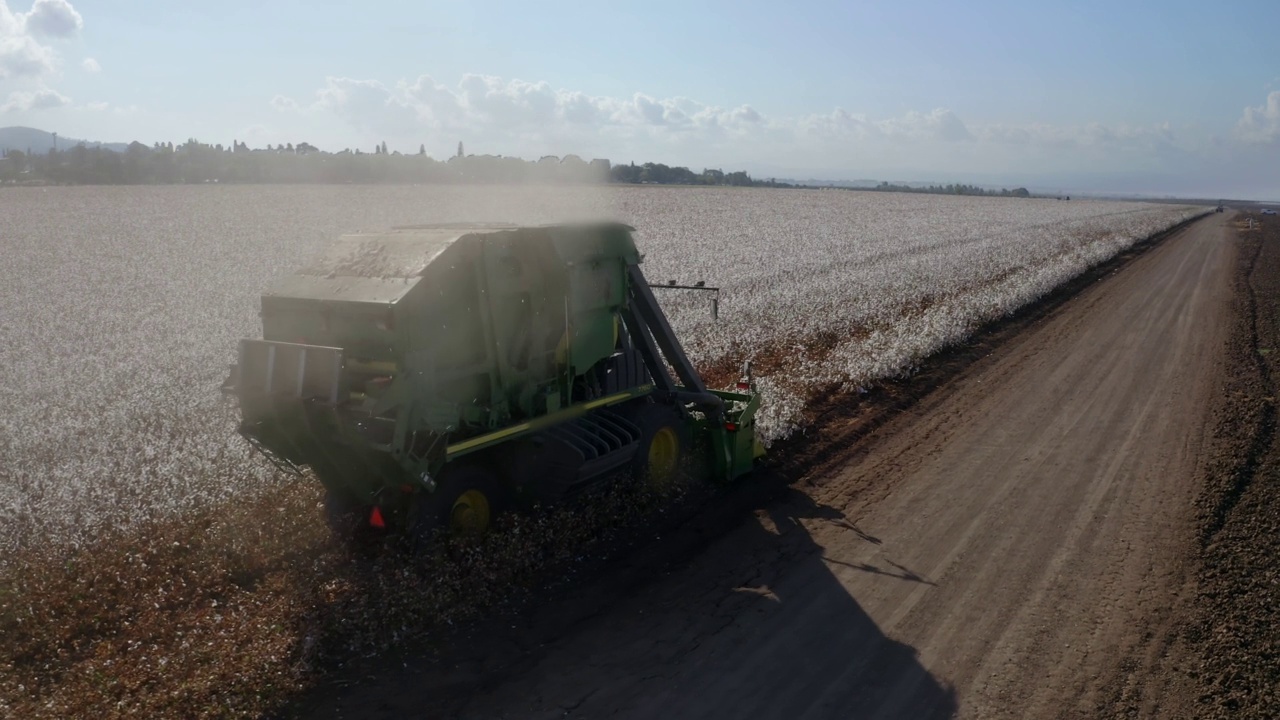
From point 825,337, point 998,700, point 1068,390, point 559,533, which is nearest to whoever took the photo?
point 998,700

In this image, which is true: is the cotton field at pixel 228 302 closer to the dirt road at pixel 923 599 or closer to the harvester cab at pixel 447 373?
the harvester cab at pixel 447 373

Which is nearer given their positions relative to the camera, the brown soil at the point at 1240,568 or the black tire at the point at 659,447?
the brown soil at the point at 1240,568

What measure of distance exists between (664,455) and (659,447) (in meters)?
0.14

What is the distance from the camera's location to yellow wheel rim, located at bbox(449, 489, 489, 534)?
8.31 metres

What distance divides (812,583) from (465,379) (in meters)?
3.61

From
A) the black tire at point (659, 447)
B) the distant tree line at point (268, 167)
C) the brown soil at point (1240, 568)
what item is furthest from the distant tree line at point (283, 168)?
the brown soil at point (1240, 568)

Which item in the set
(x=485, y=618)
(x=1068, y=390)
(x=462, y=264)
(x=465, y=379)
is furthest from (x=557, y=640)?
(x=1068, y=390)

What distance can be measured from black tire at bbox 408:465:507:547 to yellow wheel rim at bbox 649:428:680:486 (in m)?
2.30

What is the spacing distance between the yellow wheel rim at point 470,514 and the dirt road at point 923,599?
53.9 inches

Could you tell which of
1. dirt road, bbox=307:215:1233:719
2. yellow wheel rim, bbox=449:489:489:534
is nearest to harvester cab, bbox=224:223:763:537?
yellow wheel rim, bbox=449:489:489:534

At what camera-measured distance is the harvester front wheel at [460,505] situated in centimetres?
780

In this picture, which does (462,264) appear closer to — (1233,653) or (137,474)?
(137,474)

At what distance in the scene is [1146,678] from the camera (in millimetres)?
6695

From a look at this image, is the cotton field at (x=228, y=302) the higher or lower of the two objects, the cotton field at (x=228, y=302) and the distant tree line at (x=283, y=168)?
the lower
